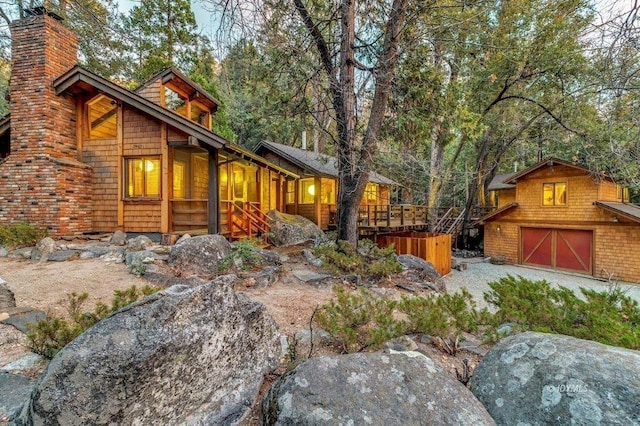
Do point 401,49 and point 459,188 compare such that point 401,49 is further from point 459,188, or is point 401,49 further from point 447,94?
point 459,188

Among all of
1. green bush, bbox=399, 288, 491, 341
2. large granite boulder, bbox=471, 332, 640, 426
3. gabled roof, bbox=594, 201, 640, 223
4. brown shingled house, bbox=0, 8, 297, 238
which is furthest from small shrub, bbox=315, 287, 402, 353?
gabled roof, bbox=594, 201, 640, 223

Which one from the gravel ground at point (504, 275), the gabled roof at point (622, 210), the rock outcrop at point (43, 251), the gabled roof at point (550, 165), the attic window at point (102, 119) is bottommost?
the gravel ground at point (504, 275)

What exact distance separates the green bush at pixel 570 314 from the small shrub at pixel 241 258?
4.85 metres

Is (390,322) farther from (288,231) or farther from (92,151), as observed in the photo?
(92,151)

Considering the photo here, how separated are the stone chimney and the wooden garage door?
20522mm

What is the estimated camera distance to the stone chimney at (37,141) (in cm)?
834

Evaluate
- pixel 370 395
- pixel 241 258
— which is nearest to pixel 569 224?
pixel 241 258

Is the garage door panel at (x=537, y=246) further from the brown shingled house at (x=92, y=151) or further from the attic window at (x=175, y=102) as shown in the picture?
the attic window at (x=175, y=102)

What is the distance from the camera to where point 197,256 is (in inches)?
254

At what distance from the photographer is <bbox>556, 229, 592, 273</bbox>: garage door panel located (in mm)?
14664

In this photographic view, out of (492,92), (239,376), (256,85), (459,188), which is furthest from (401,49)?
(459,188)

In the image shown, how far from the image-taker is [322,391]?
1838 millimetres

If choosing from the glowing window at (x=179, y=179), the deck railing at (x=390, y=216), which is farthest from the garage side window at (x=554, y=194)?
the glowing window at (x=179, y=179)

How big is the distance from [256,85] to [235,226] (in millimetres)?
4784
